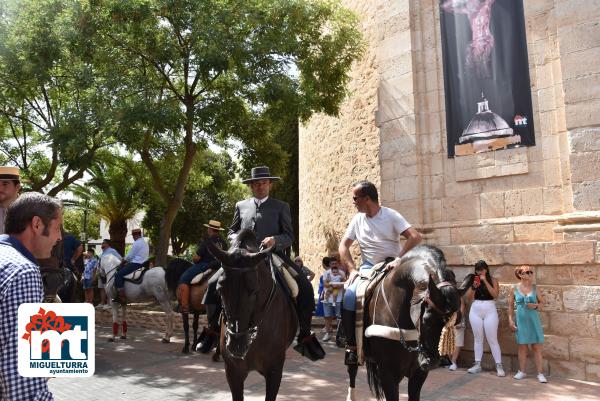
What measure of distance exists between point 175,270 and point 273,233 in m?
5.48

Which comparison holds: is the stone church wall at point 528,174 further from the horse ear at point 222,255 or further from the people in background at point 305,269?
the horse ear at point 222,255

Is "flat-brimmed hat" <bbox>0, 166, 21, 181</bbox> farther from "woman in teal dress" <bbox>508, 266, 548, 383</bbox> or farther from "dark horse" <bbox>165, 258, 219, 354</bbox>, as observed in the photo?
"woman in teal dress" <bbox>508, 266, 548, 383</bbox>

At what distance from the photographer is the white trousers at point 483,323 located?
767cm

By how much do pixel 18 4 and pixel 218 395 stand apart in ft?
38.7

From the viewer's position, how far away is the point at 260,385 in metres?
6.59

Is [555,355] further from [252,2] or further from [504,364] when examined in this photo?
[252,2]

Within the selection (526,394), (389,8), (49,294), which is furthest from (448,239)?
(49,294)

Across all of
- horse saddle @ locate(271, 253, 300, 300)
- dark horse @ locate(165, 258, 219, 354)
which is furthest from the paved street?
horse saddle @ locate(271, 253, 300, 300)

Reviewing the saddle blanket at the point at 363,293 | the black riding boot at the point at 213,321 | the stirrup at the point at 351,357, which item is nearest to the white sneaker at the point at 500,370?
the stirrup at the point at 351,357

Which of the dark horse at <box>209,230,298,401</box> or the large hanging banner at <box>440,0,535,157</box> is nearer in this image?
the dark horse at <box>209,230,298,401</box>

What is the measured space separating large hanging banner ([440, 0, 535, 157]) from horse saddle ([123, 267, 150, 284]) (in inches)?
270

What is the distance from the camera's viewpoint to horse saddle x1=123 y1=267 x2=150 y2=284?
10.3 m

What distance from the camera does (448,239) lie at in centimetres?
918

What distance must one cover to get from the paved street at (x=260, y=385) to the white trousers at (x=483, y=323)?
0.42 m
